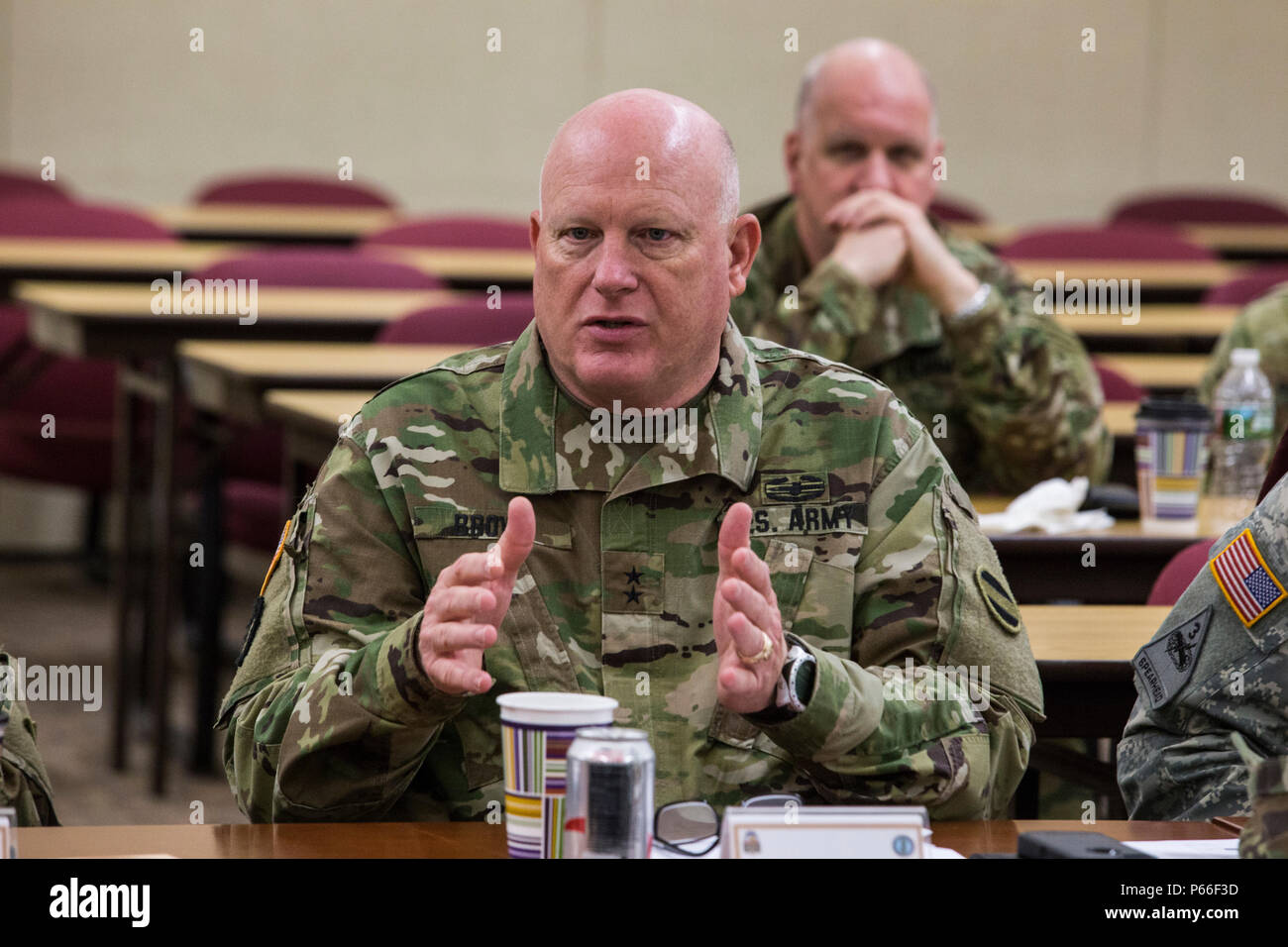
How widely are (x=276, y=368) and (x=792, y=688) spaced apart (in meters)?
2.32

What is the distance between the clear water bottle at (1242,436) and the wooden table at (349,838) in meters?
1.77

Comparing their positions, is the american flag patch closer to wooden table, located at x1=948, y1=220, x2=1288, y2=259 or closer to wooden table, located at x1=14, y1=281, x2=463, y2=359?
wooden table, located at x1=14, y1=281, x2=463, y2=359

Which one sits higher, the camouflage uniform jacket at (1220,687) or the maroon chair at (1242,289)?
the maroon chair at (1242,289)

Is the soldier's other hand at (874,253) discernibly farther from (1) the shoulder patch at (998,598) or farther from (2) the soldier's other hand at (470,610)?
(2) the soldier's other hand at (470,610)

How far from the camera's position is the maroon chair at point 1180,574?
236cm

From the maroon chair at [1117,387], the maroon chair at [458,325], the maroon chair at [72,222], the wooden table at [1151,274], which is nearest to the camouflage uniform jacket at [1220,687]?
the maroon chair at [1117,387]

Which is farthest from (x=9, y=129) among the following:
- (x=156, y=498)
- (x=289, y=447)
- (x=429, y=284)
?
(x=289, y=447)

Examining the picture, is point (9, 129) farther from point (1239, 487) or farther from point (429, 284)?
point (1239, 487)

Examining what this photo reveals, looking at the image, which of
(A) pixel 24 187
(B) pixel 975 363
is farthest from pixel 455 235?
(B) pixel 975 363

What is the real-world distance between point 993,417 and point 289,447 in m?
1.26

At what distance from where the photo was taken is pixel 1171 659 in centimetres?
185

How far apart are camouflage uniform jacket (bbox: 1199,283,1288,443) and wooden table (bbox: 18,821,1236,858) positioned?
2.13 metres

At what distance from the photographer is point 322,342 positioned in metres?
4.51

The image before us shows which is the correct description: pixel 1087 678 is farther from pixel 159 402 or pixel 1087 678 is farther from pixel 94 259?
pixel 94 259
